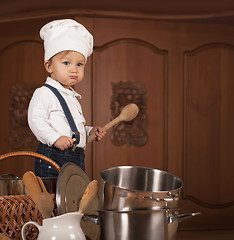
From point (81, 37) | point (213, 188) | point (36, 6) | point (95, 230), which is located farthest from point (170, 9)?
point (95, 230)

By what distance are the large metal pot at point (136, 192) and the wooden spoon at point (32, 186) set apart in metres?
0.14

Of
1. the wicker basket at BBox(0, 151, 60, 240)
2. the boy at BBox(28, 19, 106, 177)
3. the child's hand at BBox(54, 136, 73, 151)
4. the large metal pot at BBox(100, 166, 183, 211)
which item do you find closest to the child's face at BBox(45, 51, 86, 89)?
the boy at BBox(28, 19, 106, 177)

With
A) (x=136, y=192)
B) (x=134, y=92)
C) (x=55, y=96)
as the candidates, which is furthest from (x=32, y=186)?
(x=134, y=92)

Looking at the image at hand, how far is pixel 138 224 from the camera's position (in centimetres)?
75

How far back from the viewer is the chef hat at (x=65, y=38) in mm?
1148

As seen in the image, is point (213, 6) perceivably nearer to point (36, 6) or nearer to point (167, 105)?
point (167, 105)

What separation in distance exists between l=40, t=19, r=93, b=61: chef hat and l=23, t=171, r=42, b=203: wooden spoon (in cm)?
50

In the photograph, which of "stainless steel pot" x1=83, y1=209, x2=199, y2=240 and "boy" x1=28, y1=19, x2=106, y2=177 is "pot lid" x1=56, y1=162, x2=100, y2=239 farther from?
"boy" x1=28, y1=19, x2=106, y2=177

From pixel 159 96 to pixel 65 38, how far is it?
1.46 meters

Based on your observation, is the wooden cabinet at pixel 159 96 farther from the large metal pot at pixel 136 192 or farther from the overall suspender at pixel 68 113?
the large metal pot at pixel 136 192

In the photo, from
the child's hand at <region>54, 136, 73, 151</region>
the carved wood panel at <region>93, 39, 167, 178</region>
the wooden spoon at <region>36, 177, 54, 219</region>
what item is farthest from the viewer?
the carved wood panel at <region>93, 39, 167, 178</region>

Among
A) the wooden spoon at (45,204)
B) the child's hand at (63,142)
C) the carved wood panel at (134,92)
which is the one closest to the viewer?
the wooden spoon at (45,204)

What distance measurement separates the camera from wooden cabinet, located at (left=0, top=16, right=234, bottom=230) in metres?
2.48

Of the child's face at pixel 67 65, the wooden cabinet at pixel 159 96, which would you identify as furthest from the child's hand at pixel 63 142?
the wooden cabinet at pixel 159 96
